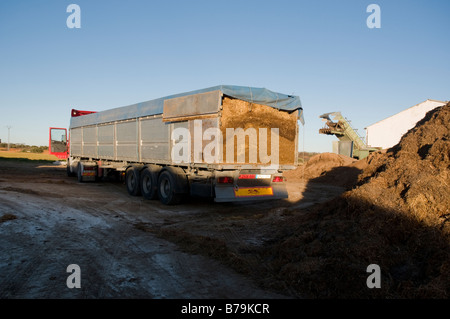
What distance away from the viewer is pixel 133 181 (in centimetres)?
1305

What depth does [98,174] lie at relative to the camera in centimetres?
1731

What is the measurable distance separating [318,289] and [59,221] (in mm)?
6295

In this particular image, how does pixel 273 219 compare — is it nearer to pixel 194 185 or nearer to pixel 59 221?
pixel 194 185

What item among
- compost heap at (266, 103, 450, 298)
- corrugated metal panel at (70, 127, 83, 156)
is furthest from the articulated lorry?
corrugated metal panel at (70, 127, 83, 156)

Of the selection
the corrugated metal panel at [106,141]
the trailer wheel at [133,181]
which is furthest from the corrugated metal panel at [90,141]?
the trailer wheel at [133,181]

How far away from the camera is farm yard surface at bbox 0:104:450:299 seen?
418cm

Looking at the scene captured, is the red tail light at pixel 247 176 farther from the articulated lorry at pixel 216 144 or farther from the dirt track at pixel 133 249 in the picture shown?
the dirt track at pixel 133 249

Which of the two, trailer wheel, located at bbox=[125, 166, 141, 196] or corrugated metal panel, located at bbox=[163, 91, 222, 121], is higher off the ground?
corrugated metal panel, located at bbox=[163, 91, 222, 121]

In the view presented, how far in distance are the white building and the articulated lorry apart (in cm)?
2690

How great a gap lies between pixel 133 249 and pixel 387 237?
4.06 metres

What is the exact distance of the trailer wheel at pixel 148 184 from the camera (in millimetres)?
11598

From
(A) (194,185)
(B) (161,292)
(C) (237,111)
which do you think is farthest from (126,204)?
(B) (161,292)

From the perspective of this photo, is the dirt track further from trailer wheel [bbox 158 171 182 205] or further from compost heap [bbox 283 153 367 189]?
compost heap [bbox 283 153 367 189]

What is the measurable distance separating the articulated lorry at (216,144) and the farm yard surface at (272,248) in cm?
160
